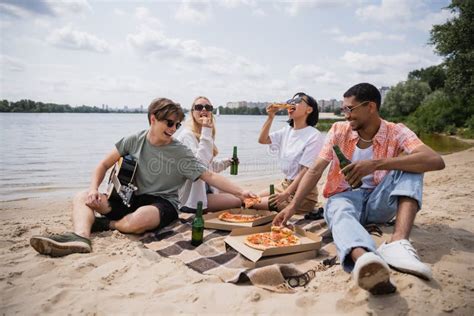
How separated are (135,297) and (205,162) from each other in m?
2.65

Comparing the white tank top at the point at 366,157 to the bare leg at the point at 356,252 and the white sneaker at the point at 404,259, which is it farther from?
the bare leg at the point at 356,252

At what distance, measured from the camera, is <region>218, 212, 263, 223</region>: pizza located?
15.1ft

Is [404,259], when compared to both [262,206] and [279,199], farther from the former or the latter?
[262,206]

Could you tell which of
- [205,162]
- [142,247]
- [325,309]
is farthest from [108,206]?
[325,309]

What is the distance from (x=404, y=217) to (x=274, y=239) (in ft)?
4.18

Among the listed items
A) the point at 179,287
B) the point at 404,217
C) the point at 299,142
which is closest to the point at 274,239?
the point at 179,287

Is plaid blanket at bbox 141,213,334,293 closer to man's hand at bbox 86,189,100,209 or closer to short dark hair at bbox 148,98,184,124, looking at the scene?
man's hand at bbox 86,189,100,209

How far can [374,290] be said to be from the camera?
253cm

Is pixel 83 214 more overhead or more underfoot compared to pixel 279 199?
more underfoot

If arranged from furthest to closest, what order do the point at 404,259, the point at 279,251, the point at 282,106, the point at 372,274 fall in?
the point at 282,106, the point at 279,251, the point at 404,259, the point at 372,274

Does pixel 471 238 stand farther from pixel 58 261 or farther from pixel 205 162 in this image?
pixel 58 261

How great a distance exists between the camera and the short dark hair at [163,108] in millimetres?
4289

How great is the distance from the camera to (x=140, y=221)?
430 centimetres

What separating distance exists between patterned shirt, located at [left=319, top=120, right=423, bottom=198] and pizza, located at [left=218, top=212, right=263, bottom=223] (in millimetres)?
1061
